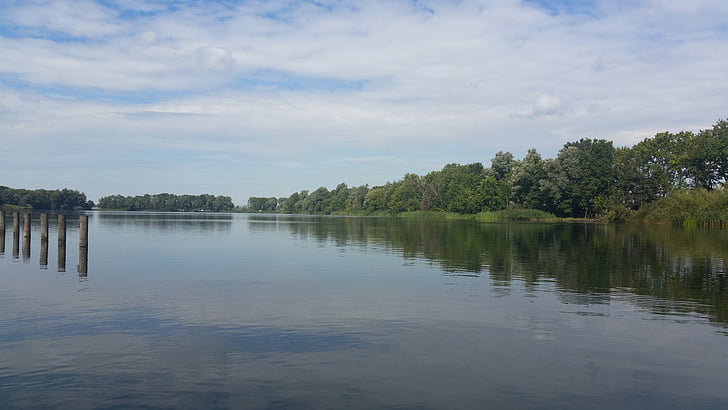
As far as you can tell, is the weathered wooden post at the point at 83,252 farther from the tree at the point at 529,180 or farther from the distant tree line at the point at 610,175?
the tree at the point at 529,180

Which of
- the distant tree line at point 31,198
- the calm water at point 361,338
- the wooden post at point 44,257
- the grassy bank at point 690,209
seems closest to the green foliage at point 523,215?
the grassy bank at point 690,209

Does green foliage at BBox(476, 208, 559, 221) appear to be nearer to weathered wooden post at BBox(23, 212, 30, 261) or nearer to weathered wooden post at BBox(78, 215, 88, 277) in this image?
weathered wooden post at BBox(23, 212, 30, 261)

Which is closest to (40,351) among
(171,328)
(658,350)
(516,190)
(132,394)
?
(171,328)

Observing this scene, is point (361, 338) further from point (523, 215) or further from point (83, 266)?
point (523, 215)

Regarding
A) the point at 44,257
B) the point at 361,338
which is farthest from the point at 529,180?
the point at 361,338

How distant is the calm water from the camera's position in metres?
9.10

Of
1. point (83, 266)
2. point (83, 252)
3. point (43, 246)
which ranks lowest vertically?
point (83, 266)

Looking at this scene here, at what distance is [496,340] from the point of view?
12.6m

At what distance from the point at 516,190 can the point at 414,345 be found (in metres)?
112

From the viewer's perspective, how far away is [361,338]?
41.5ft

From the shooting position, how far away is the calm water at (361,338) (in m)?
9.10

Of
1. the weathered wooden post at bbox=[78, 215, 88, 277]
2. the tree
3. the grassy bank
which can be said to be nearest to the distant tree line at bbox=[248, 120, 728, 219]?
the tree

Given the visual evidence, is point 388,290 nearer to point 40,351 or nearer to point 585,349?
point 585,349

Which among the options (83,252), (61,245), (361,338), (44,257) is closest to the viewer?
(361,338)
